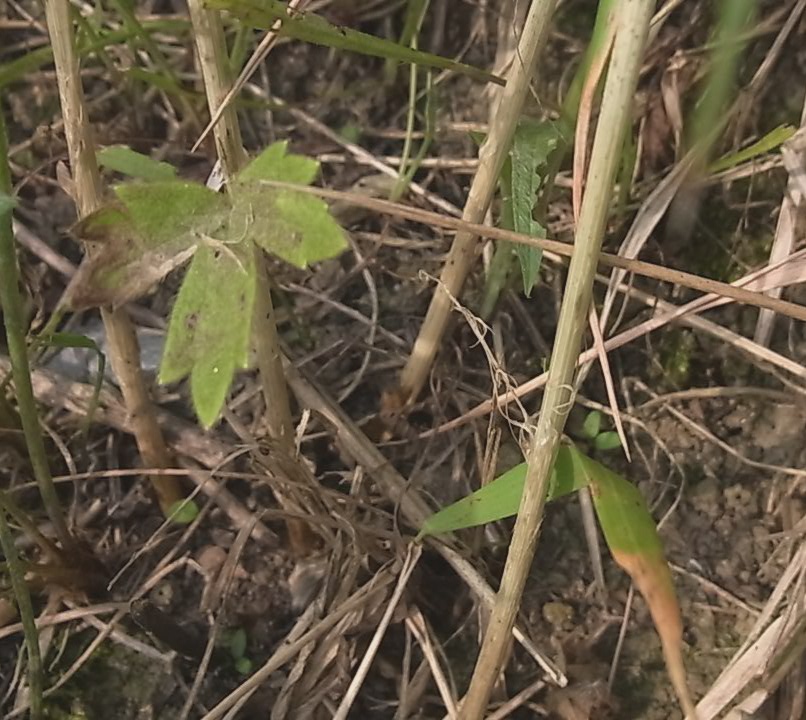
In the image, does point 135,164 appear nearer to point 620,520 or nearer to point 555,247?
point 555,247

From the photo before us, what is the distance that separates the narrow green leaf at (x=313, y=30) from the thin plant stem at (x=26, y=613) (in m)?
0.47

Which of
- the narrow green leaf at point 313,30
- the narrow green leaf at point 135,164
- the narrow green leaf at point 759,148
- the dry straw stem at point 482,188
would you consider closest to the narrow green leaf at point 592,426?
the dry straw stem at point 482,188

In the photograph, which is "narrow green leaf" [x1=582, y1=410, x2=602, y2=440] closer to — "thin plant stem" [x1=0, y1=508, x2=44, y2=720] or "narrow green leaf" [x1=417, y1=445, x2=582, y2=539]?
"narrow green leaf" [x1=417, y1=445, x2=582, y2=539]

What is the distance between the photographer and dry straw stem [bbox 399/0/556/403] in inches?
31.7

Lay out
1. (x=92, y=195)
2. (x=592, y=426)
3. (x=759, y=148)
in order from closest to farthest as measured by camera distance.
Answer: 1. (x=92, y=195)
2. (x=759, y=148)
3. (x=592, y=426)

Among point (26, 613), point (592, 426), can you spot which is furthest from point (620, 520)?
point (26, 613)

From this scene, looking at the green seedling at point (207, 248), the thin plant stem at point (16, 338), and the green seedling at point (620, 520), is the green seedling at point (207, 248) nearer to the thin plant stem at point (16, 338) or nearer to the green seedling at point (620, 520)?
the thin plant stem at point (16, 338)

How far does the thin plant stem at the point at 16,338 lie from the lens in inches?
30.5

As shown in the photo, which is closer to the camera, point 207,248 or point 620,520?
point 207,248

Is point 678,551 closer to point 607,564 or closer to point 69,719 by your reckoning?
point 607,564

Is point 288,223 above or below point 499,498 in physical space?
above

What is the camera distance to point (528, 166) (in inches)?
36.4

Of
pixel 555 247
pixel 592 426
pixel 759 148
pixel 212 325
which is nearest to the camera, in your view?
pixel 212 325

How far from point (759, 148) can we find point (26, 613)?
862 mm
